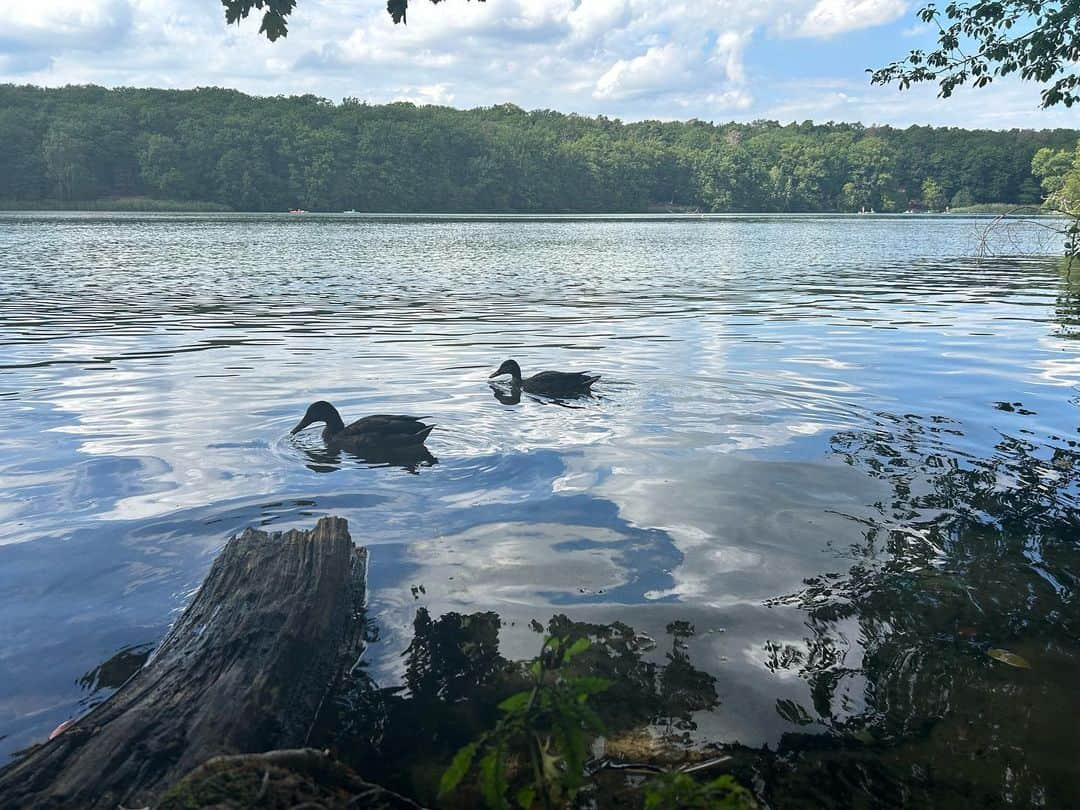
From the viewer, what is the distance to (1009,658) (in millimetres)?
5375

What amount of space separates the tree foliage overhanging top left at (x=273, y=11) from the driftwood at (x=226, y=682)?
341 cm

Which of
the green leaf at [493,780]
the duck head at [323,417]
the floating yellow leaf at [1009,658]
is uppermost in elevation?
the green leaf at [493,780]

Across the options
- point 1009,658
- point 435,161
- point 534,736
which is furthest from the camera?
point 435,161

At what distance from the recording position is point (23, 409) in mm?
11883

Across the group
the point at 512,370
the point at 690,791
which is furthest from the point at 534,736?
the point at 512,370

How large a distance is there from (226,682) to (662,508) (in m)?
4.63

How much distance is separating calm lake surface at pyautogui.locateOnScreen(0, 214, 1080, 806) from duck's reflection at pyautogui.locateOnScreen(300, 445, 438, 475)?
9cm

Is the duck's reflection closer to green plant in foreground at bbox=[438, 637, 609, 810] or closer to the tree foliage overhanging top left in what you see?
the tree foliage overhanging top left

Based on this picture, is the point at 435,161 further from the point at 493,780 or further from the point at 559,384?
the point at 493,780

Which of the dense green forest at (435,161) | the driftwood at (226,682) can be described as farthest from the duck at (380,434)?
Result: the dense green forest at (435,161)

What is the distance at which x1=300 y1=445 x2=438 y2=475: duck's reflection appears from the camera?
9.59 metres

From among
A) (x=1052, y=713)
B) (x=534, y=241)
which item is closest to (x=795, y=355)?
(x=1052, y=713)

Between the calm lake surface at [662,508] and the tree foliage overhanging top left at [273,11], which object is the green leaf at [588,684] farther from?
the tree foliage overhanging top left at [273,11]

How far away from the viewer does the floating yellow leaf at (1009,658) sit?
530 centimetres
